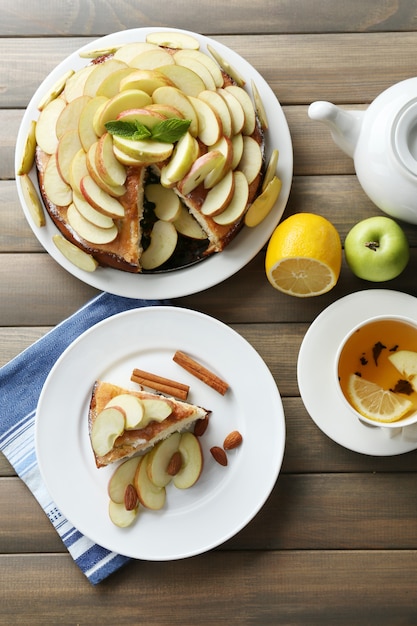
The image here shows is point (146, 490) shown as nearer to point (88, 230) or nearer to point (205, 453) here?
point (205, 453)

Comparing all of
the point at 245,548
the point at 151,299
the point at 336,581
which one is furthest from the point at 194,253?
the point at 336,581

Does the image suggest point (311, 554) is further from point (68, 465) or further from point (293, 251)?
point (293, 251)

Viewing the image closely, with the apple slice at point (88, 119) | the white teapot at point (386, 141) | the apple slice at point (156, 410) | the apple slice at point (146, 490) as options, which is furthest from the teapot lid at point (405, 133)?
the apple slice at point (146, 490)

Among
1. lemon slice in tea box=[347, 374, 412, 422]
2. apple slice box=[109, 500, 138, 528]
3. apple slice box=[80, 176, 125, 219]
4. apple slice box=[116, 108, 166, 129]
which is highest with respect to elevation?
apple slice box=[116, 108, 166, 129]

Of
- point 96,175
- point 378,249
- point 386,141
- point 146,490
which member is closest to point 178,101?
point 96,175

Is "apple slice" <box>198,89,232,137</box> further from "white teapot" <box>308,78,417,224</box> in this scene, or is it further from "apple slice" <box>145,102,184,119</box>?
"white teapot" <box>308,78,417,224</box>

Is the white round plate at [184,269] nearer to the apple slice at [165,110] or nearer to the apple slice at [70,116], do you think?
the apple slice at [70,116]

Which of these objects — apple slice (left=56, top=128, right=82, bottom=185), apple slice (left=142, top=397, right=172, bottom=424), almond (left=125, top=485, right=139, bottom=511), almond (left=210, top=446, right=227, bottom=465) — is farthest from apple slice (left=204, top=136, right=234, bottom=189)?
almond (left=125, top=485, right=139, bottom=511)
